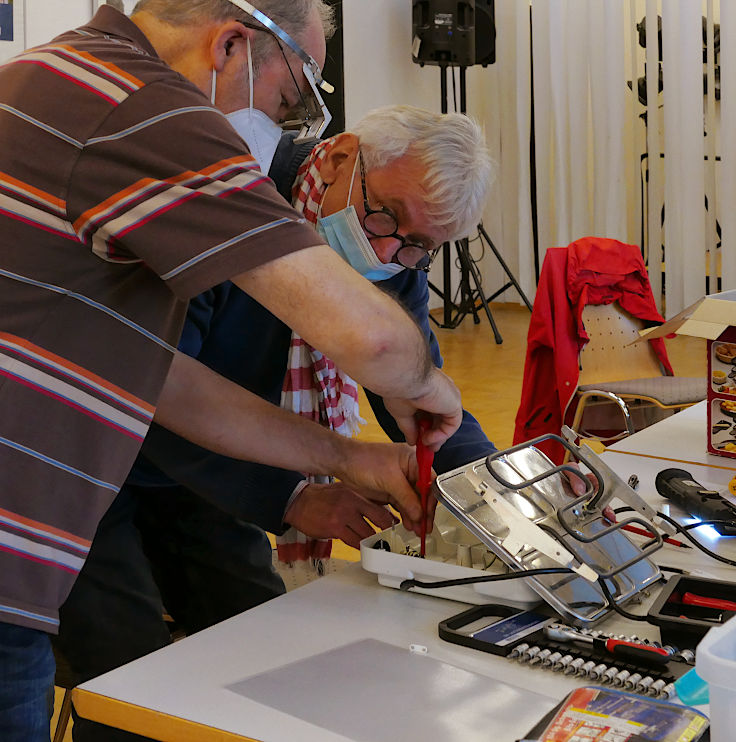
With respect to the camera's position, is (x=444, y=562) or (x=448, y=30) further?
(x=448, y=30)

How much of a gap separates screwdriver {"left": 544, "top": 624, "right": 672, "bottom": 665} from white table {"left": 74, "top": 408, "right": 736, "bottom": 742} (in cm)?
6

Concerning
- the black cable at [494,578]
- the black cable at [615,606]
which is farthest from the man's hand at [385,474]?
the black cable at [615,606]

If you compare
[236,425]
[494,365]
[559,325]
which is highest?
[236,425]

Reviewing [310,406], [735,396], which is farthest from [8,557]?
[735,396]

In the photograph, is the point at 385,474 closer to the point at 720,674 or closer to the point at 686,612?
the point at 686,612

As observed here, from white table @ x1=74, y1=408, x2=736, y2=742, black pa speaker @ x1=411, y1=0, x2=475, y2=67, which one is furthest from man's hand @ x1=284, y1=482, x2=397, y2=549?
black pa speaker @ x1=411, y1=0, x2=475, y2=67

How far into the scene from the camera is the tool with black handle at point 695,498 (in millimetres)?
1478

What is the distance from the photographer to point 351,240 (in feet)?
6.04

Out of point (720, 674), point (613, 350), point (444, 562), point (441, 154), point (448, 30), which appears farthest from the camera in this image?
point (448, 30)

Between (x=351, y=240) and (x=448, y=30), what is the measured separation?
5387mm

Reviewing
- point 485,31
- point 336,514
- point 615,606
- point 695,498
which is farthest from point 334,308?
point 485,31

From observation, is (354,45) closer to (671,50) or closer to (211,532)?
(671,50)

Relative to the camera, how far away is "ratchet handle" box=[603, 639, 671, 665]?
100 centimetres

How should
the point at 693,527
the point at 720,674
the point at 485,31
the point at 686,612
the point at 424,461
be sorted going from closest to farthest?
the point at 720,674, the point at 686,612, the point at 424,461, the point at 693,527, the point at 485,31
